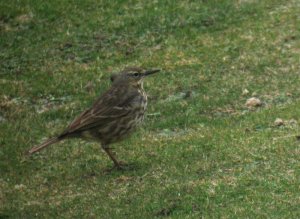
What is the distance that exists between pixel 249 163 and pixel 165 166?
124cm

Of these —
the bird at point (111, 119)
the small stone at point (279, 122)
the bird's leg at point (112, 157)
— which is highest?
the bird at point (111, 119)

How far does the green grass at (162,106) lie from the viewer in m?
11.5

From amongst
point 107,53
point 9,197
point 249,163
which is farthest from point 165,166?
point 107,53

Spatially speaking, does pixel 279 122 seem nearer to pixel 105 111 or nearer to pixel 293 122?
pixel 293 122

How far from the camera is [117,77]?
45.1 ft

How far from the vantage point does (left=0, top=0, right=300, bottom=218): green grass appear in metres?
11.5

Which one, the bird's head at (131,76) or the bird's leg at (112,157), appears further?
the bird's head at (131,76)

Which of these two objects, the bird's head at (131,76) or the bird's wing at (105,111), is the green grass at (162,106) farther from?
the bird's head at (131,76)

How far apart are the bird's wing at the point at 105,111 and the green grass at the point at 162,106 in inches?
30.1

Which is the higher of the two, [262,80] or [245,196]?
[245,196]

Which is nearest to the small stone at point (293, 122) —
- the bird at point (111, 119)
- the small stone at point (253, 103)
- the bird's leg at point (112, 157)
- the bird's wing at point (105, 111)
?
the small stone at point (253, 103)

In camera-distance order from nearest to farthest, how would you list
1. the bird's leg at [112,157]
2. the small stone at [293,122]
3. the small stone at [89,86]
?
1. the bird's leg at [112,157]
2. the small stone at [293,122]
3. the small stone at [89,86]

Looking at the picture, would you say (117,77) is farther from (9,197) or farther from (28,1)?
(28,1)

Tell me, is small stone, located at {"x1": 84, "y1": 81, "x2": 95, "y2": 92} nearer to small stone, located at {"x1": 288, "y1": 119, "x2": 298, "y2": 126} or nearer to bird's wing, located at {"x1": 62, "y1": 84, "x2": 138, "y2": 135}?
bird's wing, located at {"x1": 62, "y1": 84, "x2": 138, "y2": 135}
